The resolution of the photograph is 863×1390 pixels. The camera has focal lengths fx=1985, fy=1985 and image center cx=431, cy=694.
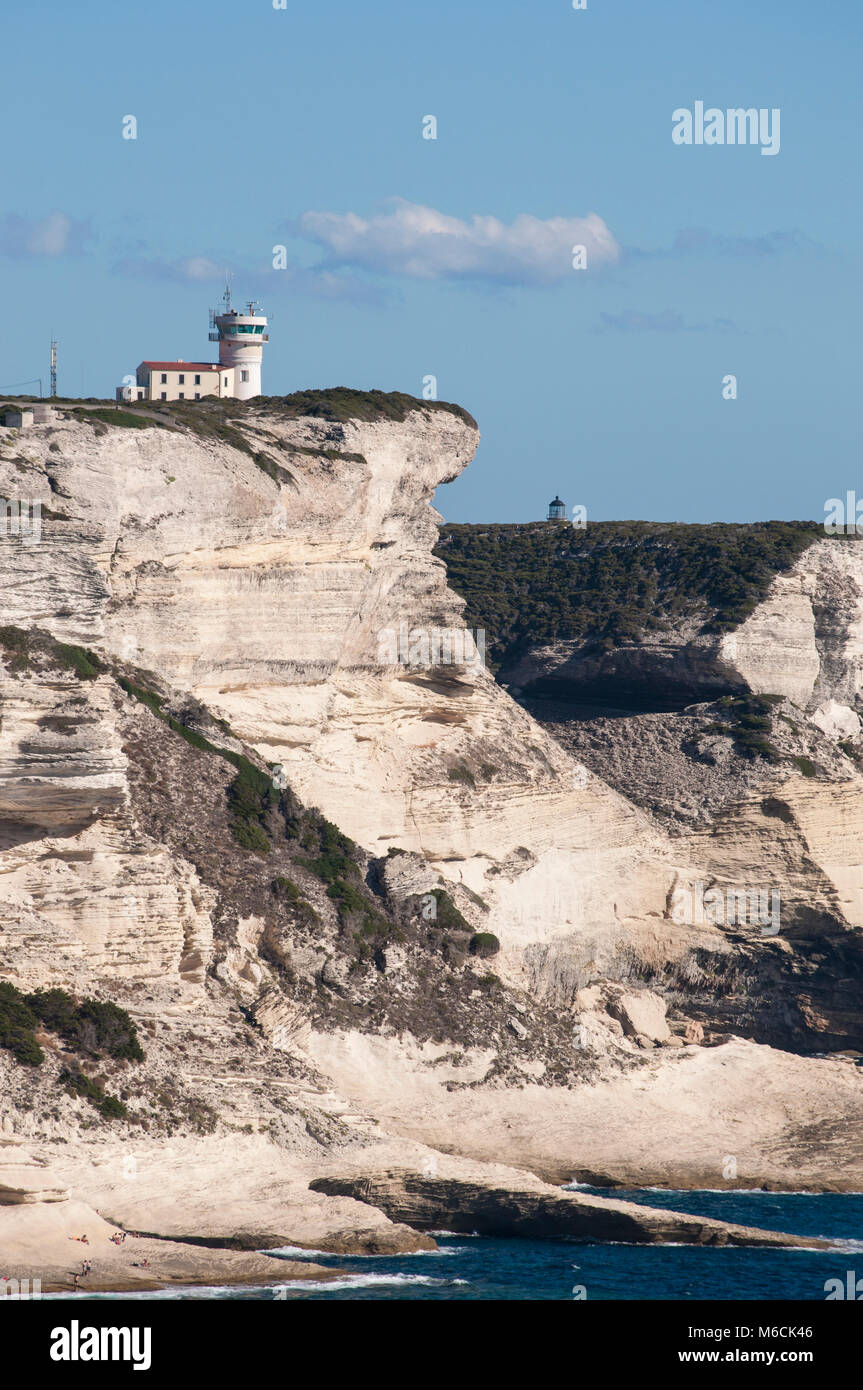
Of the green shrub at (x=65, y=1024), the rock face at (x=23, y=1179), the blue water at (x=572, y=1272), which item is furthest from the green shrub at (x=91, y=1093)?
the blue water at (x=572, y=1272)

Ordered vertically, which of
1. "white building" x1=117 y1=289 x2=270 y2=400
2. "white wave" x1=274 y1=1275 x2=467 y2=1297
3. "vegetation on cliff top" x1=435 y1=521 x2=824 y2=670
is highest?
"white building" x1=117 y1=289 x2=270 y2=400

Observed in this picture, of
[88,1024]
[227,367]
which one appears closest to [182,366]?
[227,367]

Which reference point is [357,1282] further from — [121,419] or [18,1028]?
[121,419]

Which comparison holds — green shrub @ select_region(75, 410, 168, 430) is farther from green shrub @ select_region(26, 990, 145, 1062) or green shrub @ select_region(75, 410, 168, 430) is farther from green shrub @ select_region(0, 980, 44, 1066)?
green shrub @ select_region(0, 980, 44, 1066)

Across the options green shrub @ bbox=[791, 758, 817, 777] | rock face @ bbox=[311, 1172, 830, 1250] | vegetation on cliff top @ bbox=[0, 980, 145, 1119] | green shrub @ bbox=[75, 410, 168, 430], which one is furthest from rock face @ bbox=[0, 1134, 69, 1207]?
green shrub @ bbox=[791, 758, 817, 777]

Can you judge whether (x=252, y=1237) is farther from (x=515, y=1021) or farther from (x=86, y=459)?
(x=86, y=459)

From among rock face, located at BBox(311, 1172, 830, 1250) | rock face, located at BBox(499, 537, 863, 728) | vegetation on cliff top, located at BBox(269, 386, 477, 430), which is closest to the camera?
rock face, located at BBox(311, 1172, 830, 1250)

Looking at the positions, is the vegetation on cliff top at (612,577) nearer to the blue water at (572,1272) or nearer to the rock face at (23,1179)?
the blue water at (572,1272)

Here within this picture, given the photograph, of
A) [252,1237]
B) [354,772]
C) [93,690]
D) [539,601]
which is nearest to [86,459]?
[93,690]
